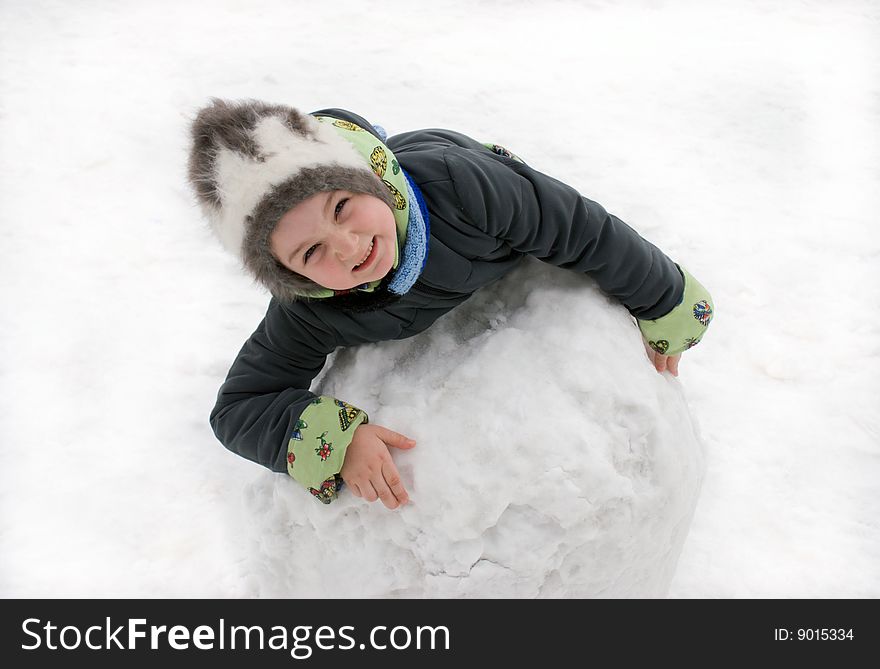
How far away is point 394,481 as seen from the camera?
1.20 m

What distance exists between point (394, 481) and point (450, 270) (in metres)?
0.33

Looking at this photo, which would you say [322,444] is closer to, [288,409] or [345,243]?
[288,409]

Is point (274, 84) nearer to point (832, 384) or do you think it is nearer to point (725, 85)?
point (725, 85)

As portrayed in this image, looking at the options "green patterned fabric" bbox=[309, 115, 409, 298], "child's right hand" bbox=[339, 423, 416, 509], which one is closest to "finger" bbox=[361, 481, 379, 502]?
"child's right hand" bbox=[339, 423, 416, 509]

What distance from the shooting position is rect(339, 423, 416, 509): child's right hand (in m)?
1.21

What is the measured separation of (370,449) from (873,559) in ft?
4.10

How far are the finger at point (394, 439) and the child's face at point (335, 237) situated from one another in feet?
0.81

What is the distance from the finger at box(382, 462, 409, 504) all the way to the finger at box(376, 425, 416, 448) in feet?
0.12

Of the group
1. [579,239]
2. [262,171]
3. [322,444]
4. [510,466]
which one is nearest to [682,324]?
[579,239]

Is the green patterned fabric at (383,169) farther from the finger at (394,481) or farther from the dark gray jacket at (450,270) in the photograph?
the finger at (394,481)

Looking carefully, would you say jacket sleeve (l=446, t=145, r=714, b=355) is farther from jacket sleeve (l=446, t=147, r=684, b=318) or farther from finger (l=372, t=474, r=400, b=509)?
finger (l=372, t=474, r=400, b=509)

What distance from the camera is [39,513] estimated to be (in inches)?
75.5

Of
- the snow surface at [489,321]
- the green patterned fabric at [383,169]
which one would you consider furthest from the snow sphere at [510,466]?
the green patterned fabric at [383,169]

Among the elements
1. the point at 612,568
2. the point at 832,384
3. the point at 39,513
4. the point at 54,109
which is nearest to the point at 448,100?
the point at 54,109
